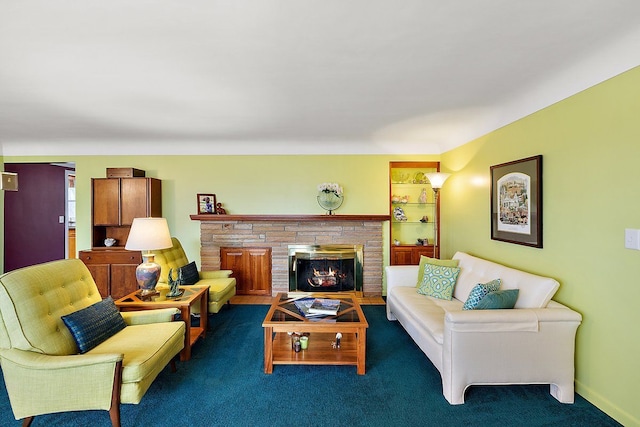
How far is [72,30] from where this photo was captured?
67.2 inches

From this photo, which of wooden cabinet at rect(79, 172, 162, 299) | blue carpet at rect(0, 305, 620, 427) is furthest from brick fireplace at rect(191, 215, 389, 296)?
blue carpet at rect(0, 305, 620, 427)

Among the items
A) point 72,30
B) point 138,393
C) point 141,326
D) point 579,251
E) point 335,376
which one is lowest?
point 335,376

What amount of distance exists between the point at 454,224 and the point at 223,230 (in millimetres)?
3300

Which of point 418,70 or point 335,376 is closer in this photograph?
point 418,70

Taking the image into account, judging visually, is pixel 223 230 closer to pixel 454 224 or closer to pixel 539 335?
pixel 454 224

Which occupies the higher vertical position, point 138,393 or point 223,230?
point 223,230

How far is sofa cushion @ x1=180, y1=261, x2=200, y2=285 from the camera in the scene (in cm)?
362

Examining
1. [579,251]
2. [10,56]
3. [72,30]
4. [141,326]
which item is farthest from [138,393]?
[579,251]

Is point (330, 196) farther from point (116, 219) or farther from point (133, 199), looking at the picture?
point (116, 219)

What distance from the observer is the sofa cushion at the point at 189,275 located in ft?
11.9

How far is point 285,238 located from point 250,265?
67cm

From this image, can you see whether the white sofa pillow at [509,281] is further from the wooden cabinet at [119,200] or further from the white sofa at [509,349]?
the wooden cabinet at [119,200]

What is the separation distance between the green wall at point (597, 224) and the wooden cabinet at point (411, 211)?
1895mm

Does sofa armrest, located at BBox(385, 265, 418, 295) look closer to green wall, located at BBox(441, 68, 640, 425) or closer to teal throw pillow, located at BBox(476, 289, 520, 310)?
green wall, located at BBox(441, 68, 640, 425)
